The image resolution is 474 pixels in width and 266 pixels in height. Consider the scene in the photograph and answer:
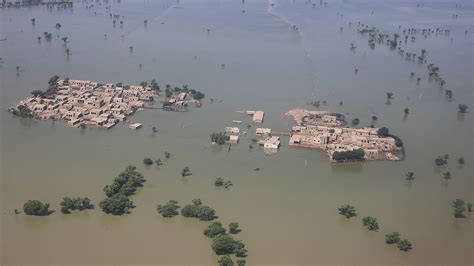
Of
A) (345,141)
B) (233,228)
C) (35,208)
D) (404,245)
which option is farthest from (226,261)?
(345,141)

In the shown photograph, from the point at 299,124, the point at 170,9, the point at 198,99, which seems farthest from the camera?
the point at 170,9

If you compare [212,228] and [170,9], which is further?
[170,9]

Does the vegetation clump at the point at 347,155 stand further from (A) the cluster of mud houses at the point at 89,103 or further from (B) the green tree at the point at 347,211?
(A) the cluster of mud houses at the point at 89,103

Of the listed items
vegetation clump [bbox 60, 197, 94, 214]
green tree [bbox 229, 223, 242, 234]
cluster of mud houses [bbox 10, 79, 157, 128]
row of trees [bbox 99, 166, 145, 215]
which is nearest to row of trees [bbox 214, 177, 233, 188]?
row of trees [bbox 99, 166, 145, 215]

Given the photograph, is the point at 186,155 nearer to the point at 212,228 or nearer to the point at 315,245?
the point at 212,228

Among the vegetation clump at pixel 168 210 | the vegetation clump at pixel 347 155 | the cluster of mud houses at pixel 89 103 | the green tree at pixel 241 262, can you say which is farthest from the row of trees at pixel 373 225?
the cluster of mud houses at pixel 89 103

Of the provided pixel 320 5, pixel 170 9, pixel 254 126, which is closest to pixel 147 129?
pixel 254 126
